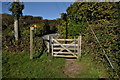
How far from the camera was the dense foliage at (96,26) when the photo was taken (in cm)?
428

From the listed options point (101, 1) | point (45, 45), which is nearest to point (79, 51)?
point (45, 45)

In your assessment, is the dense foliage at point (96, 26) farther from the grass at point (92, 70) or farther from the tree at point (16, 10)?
the tree at point (16, 10)

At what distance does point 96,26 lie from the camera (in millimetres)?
5527

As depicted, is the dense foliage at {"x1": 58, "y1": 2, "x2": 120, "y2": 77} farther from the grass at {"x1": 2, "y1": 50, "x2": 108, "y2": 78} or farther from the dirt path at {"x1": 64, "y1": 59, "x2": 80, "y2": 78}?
the dirt path at {"x1": 64, "y1": 59, "x2": 80, "y2": 78}

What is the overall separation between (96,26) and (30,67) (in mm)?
3508

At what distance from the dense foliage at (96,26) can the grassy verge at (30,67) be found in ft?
5.45

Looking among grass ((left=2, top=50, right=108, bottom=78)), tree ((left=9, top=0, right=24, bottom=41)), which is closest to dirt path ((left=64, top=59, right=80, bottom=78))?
grass ((left=2, top=50, right=108, bottom=78))

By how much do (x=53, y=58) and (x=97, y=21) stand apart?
10.7 feet

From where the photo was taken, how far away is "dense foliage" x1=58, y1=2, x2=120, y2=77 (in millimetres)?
4281

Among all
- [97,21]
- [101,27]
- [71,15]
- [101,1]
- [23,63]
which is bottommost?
[23,63]

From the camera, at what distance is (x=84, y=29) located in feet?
21.2

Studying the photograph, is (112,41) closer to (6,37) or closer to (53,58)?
(53,58)

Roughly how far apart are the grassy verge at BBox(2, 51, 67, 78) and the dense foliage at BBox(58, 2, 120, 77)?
5.45 feet

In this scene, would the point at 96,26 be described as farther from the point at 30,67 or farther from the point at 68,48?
the point at 30,67
